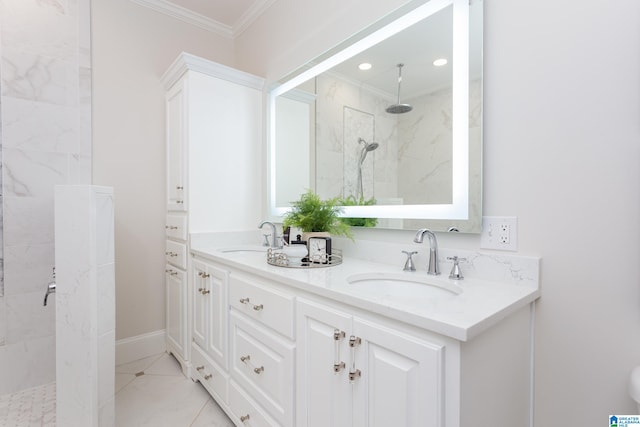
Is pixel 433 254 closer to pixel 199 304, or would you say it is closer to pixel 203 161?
pixel 199 304

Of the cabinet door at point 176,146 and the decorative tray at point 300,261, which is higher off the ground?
the cabinet door at point 176,146

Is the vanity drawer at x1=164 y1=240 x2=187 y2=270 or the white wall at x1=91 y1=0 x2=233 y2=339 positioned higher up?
the white wall at x1=91 y1=0 x2=233 y2=339

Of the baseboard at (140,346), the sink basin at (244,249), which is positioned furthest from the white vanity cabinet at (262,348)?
the baseboard at (140,346)

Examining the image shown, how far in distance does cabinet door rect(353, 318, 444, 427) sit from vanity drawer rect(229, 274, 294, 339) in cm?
34

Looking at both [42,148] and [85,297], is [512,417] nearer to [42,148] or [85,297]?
[85,297]

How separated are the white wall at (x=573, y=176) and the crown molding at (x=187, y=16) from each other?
2.25m

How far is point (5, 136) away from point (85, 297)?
4.24ft

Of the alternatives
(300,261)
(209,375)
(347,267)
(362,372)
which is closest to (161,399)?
(209,375)

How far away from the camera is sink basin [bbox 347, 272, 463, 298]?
3.81 ft

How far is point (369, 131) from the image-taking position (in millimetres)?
1586

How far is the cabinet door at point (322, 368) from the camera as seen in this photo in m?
0.95

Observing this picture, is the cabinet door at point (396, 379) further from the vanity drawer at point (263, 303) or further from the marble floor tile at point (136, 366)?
the marble floor tile at point (136, 366)

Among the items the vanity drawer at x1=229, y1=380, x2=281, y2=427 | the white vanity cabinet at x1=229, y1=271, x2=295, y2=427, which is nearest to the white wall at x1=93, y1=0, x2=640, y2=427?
the white vanity cabinet at x1=229, y1=271, x2=295, y2=427

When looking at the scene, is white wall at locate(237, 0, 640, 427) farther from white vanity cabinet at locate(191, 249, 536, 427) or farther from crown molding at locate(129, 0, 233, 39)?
crown molding at locate(129, 0, 233, 39)
